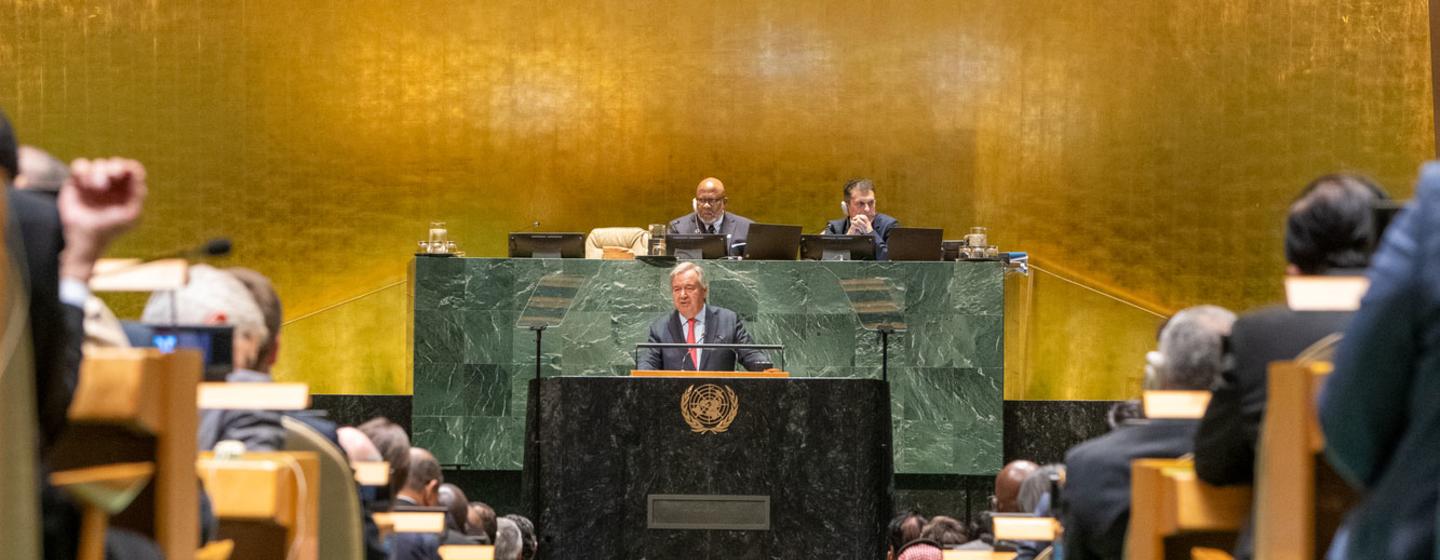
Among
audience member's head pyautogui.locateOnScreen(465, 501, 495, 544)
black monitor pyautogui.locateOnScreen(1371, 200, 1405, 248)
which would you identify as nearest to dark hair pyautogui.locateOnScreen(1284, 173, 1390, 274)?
black monitor pyautogui.locateOnScreen(1371, 200, 1405, 248)

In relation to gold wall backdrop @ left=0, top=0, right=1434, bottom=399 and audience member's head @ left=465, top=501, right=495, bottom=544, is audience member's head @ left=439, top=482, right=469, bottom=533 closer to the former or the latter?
audience member's head @ left=465, top=501, right=495, bottom=544

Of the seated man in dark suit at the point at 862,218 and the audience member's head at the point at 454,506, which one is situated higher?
the seated man in dark suit at the point at 862,218

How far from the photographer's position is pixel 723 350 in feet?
25.2

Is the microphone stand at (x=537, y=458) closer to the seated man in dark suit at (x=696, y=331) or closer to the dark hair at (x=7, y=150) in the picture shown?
the seated man in dark suit at (x=696, y=331)

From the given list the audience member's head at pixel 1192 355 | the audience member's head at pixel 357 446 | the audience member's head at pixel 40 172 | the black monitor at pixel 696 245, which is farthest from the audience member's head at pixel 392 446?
the black monitor at pixel 696 245

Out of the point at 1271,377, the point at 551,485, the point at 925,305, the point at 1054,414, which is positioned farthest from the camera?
the point at 1054,414

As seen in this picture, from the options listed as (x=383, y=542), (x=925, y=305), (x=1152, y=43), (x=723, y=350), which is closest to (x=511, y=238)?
(x=723, y=350)

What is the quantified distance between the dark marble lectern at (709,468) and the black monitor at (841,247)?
1989mm

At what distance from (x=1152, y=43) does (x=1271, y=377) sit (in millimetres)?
8901

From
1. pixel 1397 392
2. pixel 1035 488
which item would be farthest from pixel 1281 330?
pixel 1035 488

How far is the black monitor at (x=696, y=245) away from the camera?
27.4ft

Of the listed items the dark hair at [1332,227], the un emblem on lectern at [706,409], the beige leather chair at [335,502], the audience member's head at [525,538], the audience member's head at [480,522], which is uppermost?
the dark hair at [1332,227]

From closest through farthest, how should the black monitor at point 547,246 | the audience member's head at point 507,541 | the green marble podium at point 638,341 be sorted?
1. the audience member's head at point 507,541
2. the green marble podium at point 638,341
3. the black monitor at point 547,246

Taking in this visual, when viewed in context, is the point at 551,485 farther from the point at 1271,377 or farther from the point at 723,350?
the point at 1271,377
